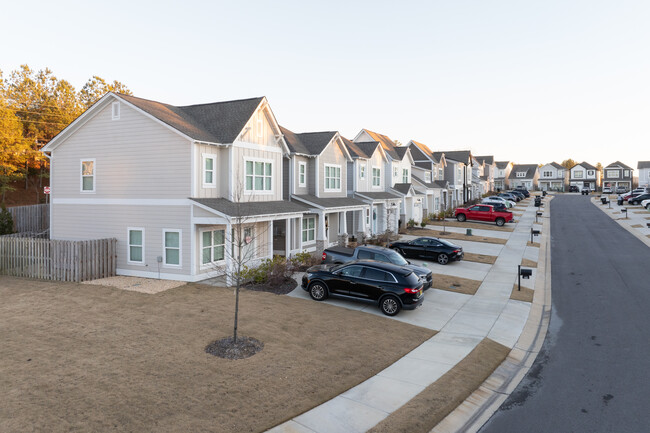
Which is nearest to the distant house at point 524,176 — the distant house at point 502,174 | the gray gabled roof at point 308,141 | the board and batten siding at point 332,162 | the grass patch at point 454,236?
the distant house at point 502,174

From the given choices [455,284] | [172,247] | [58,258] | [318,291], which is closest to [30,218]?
[58,258]

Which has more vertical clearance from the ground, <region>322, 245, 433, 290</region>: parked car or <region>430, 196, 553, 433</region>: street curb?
<region>322, 245, 433, 290</region>: parked car

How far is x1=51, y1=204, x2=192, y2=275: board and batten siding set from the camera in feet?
60.7

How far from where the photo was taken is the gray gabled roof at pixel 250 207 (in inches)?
712

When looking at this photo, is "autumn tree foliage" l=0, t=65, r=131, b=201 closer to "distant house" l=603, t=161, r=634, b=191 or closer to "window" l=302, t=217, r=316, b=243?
"window" l=302, t=217, r=316, b=243

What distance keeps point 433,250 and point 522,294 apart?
22.8ft

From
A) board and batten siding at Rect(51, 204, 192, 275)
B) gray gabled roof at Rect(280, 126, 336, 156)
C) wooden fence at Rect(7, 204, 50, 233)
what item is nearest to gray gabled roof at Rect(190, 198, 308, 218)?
board and batten siding at Rect(51, 204, 192, 275)

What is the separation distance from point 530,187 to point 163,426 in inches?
5544

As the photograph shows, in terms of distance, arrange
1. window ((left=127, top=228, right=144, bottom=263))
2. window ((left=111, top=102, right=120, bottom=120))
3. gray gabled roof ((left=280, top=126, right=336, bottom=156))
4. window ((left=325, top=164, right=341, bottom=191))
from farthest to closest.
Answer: window ((left=325, top=164, right=341, bottom=191))
gray gabled roof ((left=280, top=126, right=336, bottom=156))
window ((left=111, top=102, right=120, bottom=120))
window ((left=127, top=228, right=144, bottom=263))

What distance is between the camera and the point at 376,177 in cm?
3856

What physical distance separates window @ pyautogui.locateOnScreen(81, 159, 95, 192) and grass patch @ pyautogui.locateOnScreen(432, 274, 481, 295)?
1773cm

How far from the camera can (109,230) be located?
2027 centimetres

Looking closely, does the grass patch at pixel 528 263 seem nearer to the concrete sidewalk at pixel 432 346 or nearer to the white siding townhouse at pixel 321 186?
the concrete sidewalk at pixel 432 346

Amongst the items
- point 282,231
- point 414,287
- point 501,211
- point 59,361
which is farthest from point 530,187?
point 59,361
